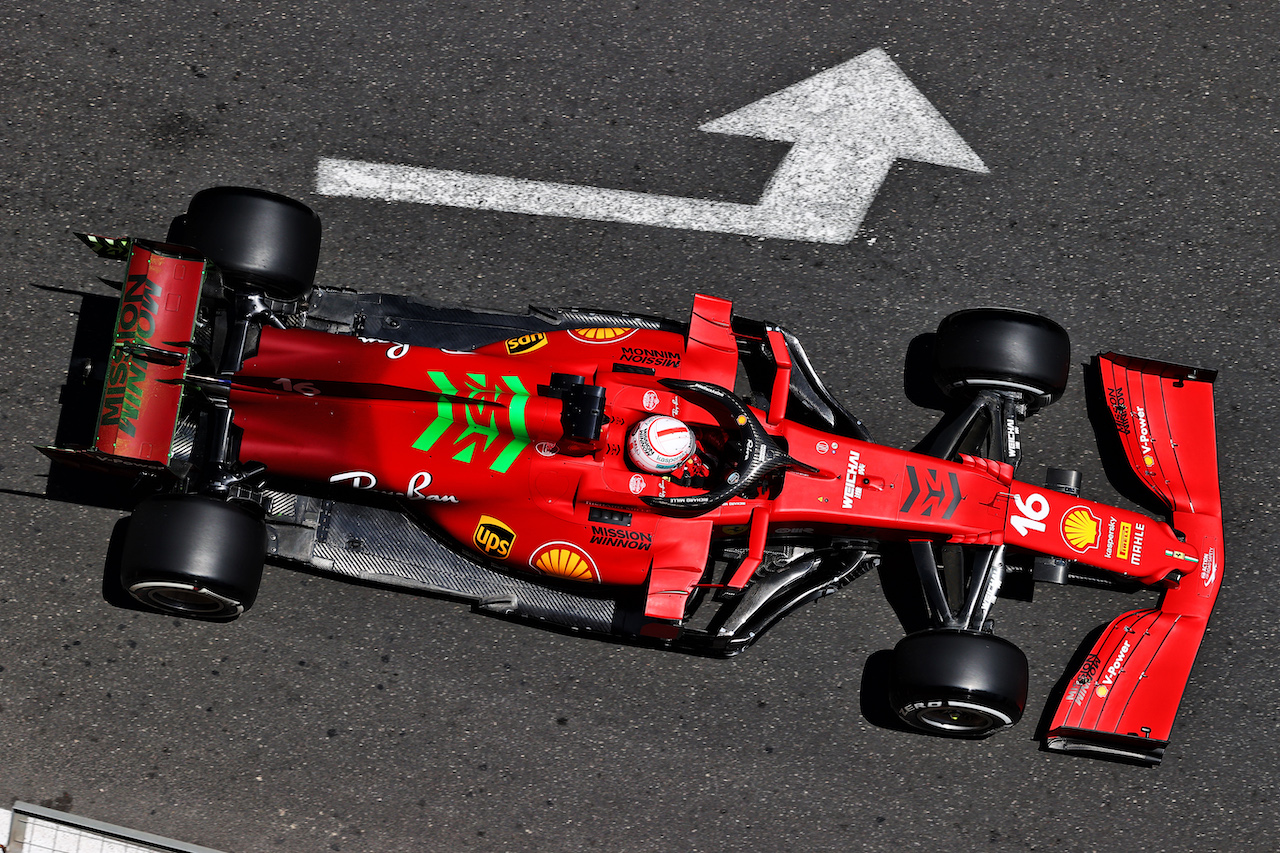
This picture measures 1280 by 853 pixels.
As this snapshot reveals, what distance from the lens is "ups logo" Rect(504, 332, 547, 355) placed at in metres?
4.81

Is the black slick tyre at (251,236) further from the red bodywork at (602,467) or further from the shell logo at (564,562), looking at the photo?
the shell logo at (564,562)

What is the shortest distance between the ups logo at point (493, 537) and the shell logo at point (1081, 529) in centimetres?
267

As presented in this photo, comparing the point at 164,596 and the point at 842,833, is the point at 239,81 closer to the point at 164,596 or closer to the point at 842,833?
the point at 164,596

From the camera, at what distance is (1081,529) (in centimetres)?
486

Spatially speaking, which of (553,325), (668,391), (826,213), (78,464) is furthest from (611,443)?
(78,464)

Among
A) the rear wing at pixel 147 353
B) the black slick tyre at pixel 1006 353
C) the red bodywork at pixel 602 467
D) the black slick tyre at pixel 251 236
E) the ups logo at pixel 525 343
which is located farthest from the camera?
the black slick tyre at pixel 1006 353

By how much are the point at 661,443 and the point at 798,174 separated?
2095 millimetres

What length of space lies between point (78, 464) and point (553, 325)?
2.27 metres

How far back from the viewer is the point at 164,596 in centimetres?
473

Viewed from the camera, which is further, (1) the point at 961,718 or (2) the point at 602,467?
(1) the point at 961,718

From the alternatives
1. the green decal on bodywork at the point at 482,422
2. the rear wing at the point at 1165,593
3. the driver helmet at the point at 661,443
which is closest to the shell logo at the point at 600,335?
the green decal on bodywork at the point at 482,422

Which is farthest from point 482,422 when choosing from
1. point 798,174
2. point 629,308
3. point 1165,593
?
point 1165,593

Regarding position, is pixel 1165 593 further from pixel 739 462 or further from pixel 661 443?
pixel 661 443

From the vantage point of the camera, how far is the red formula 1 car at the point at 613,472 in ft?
14.6
